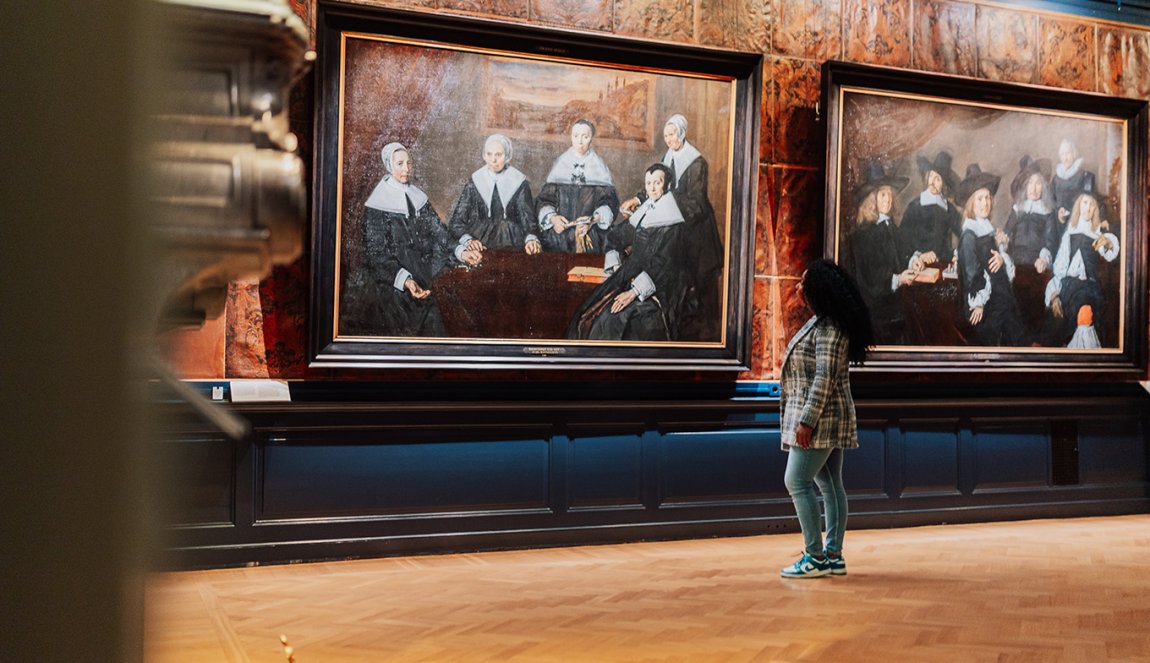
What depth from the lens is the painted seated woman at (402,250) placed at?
7.14 m

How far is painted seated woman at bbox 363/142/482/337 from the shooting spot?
7145mm

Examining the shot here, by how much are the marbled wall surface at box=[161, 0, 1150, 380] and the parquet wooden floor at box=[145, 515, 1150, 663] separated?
1464 mm

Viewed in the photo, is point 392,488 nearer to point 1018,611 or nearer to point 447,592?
point 447,592

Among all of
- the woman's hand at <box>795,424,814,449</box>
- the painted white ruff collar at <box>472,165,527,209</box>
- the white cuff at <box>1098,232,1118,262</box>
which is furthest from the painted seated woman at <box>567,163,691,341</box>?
the white cuff at <box>1098,232,1118,262</box>

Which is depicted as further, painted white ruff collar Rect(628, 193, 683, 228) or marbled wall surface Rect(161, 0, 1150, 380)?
painted white ruff collar Rect(628, 193, 683, 228)

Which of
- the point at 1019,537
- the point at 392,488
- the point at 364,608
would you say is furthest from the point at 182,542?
the point at 1019,537

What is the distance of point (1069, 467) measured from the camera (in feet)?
30.8

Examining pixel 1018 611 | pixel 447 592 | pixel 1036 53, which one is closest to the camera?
pixel 1018 611

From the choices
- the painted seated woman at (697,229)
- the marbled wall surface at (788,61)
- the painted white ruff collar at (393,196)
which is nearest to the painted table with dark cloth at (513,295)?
the marbled wall surface at (788,61)

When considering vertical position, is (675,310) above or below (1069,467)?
above

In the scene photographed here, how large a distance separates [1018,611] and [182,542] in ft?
19.7

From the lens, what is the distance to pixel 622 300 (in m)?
7.84

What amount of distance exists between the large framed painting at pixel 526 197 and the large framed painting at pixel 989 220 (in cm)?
103

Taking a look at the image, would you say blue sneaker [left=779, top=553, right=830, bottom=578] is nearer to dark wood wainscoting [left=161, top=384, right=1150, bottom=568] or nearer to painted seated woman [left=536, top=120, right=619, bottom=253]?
dark wood wainscoting [left=161, top=384, right=1150, bottom=568]
